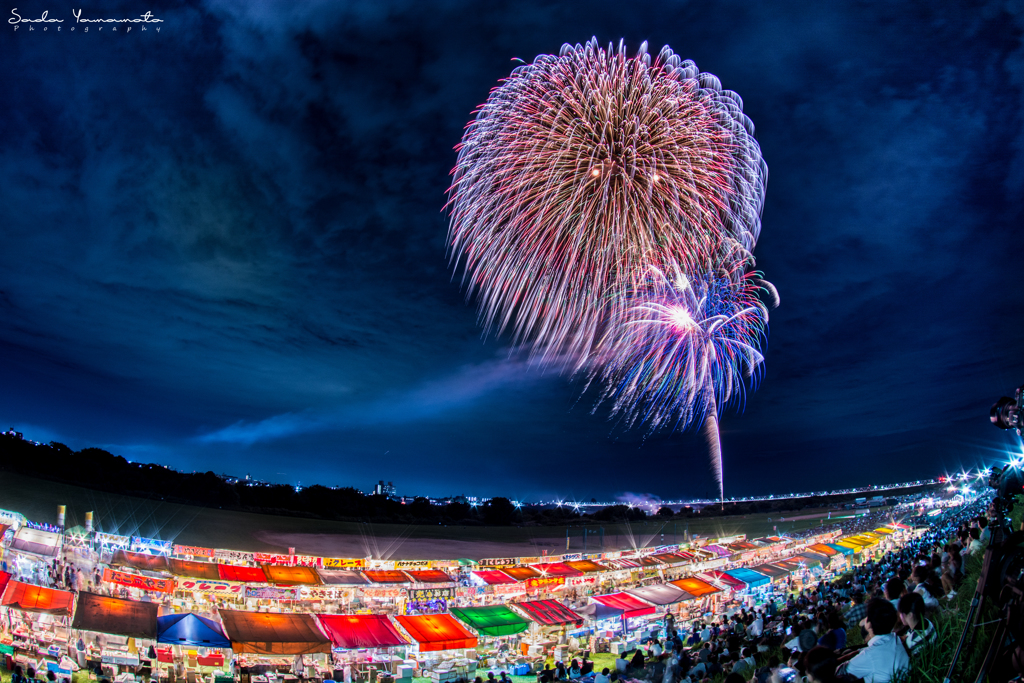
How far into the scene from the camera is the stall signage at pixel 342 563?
15.9 meters

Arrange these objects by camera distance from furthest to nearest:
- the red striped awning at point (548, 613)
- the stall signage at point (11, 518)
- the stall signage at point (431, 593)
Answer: the stall signage at point (431, 593)
the red striped awning at point (548, 613)
the stall signage at point (11, 518)

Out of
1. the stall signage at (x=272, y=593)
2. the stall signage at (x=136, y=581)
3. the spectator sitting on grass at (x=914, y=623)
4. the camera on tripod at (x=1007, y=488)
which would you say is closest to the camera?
the camera on tripod at (x=1007, y=488)

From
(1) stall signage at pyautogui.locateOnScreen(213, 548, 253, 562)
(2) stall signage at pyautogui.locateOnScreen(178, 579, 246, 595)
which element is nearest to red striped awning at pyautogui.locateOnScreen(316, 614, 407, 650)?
(2) stall signage at pyautogui.locateOnScreen(178, 579, 246, 595)

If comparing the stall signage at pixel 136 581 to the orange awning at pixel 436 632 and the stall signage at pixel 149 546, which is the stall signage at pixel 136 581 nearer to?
the stall signage at pixel 149 546

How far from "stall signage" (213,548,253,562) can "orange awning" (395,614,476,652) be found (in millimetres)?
5711

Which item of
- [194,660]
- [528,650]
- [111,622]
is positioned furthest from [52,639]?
[528,650]

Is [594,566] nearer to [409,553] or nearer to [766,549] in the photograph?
[766,549]

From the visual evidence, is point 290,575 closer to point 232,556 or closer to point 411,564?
point 232,556

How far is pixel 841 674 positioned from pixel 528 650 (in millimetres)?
11809

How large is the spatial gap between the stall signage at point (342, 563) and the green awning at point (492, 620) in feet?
13.1

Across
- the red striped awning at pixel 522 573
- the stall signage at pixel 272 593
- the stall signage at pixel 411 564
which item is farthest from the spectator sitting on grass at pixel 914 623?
the stall signage at pixel 411 564

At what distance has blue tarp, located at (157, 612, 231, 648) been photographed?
985cm

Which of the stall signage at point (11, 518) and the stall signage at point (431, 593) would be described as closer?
the stall signage at point (11, 518)

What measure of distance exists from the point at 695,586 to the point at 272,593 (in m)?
13.7
